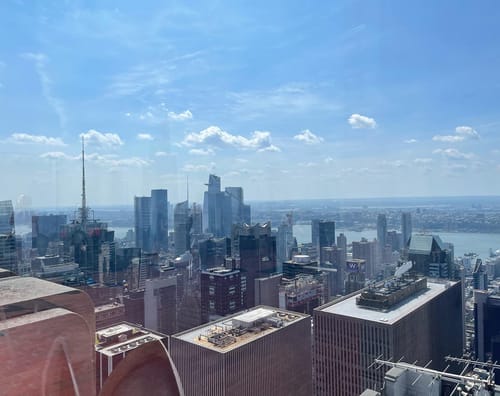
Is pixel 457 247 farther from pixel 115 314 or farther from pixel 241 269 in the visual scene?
pixel 115 314

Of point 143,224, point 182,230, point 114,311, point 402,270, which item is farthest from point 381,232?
point 114,311

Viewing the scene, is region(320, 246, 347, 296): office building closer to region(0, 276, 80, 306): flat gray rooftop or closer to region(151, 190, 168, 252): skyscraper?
region(151, 190, 168, 252): skyscraper

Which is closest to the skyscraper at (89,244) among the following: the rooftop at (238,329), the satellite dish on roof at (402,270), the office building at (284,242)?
the rooftop at (238,329)

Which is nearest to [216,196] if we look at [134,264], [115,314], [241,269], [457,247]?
[241,269]

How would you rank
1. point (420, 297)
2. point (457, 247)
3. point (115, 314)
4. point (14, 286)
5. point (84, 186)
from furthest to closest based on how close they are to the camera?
point (457, 247) < point (420, 297) < point (115, 314) < point (84, 186) < point (14, 286)

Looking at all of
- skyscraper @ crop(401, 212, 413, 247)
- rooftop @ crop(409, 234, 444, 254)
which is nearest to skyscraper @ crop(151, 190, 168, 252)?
skyscraper @ crop(401, 212, 413, 247)

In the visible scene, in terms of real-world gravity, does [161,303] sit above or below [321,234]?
below

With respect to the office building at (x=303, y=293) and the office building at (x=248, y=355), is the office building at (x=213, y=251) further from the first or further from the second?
the office building at (x=248, y=355)

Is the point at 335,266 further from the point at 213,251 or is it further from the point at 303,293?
the point at 213,251
